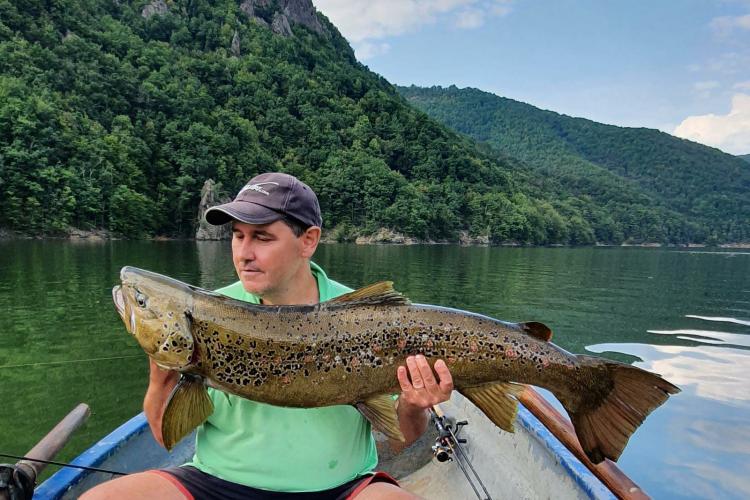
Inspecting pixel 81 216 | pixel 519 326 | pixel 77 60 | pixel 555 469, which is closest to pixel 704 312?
pixel 555 469

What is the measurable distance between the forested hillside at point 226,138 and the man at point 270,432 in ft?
208

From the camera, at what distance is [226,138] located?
9212 centimetres

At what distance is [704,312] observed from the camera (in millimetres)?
23516

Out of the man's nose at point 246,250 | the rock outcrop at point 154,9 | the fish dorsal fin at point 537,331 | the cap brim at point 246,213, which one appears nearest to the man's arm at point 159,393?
the man's nose at point 246,250

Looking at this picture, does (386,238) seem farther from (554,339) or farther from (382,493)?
(382,493)

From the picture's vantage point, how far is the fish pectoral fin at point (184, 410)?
83.7 inches

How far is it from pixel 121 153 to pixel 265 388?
80520 mm

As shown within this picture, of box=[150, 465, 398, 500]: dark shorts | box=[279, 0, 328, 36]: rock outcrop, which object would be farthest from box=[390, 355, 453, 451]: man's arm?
box=[279, 0, 328, 36]: rock outcrop

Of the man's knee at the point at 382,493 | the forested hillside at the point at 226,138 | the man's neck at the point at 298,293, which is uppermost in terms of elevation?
the forested hillside at the point at 226,138

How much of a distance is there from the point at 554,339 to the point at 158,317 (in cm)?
1656

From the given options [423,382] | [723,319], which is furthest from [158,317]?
[723,319]

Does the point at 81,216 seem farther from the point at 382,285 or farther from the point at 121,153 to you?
the point at 382,285

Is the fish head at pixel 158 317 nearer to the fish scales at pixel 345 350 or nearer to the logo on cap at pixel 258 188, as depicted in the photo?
the fish scales at pixel 345 350

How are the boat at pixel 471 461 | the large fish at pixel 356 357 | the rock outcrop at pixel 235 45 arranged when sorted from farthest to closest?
1. the rock outcrop at pixel 235 45
2. the boat at pixel 471 461
3. the large fish at pixel 356 357
